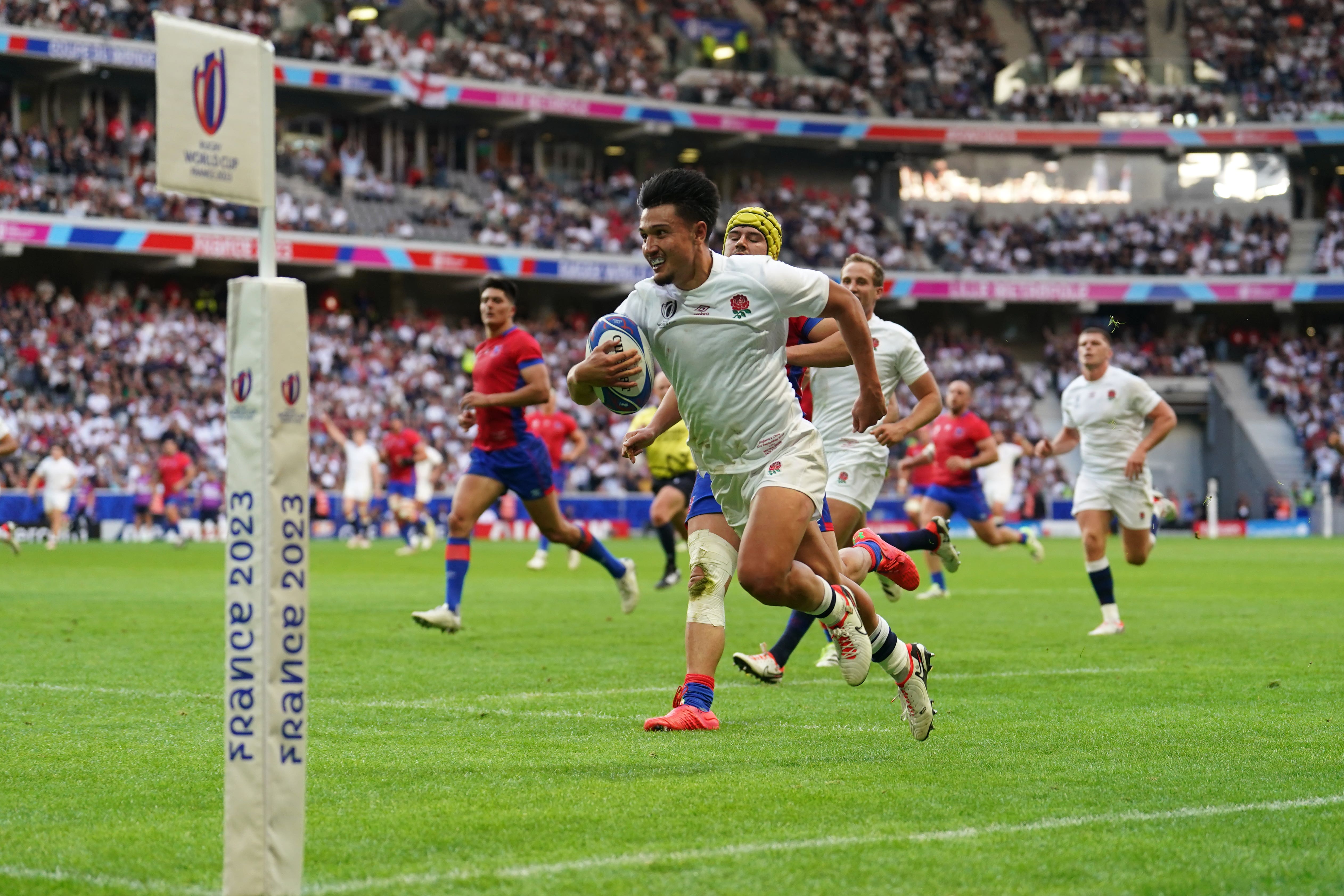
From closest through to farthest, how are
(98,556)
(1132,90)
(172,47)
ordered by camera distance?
(172,47) < (98,556) < (1132,90)

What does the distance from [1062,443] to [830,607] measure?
766cm

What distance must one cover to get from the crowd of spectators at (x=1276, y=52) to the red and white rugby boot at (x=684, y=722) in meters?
53.8

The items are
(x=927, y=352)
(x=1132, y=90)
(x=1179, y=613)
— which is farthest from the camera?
(x=1132, y=90)

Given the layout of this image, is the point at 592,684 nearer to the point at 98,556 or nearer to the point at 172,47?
the point at 172,47

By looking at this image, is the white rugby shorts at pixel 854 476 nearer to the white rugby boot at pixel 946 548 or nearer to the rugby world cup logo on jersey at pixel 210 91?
the white rugby boot at pixel 946 548

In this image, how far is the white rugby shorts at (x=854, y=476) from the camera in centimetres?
1004

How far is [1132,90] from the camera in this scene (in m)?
57.1

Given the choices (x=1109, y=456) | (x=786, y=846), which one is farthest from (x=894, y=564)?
(x=1109, y=456)

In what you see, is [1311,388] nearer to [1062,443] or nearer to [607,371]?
[1062,443]

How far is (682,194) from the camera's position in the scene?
22.2 ft

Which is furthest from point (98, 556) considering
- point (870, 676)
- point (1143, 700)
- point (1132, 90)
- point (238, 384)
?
point (1132, 90)

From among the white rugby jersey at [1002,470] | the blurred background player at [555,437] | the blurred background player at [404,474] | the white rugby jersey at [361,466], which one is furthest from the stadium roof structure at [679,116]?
the white rugby jersey at [1002,470]

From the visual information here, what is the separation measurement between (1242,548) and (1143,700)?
1116 inches

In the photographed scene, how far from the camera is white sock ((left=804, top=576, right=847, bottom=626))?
7031mm
